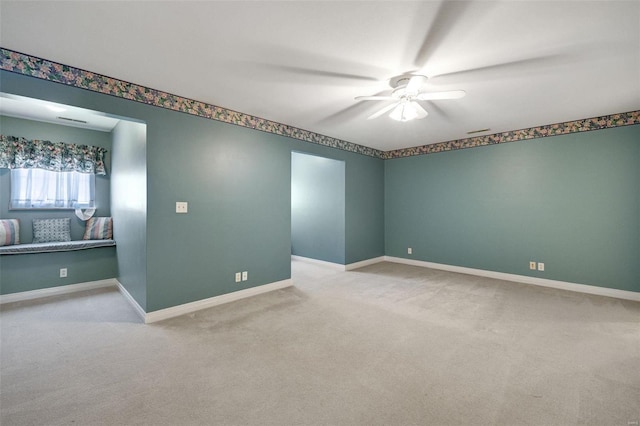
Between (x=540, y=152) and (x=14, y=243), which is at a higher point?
(x=540, y=152)

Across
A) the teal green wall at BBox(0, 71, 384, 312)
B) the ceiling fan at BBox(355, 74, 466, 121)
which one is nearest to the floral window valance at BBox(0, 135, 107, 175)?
the teal green wall at BBox(0, 71, 384, 312)

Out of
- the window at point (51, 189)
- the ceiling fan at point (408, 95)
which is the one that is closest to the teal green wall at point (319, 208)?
the ceiling fan at point (408, 95)

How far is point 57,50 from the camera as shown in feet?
7.22

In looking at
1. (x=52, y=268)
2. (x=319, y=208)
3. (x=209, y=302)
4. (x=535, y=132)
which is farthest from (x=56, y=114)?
(x=535, y=132)

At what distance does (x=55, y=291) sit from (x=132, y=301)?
1.49 meters

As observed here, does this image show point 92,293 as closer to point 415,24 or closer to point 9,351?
point 9,351

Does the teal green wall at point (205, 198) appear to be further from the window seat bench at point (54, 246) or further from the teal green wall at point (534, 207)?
the teal green wall at point (534, 207)

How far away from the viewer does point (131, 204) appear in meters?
3.48

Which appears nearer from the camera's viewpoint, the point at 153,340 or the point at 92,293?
the point at 153,340

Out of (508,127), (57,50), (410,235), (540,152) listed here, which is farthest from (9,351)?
(540,152)

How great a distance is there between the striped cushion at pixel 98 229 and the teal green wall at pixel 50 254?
0.16 metres

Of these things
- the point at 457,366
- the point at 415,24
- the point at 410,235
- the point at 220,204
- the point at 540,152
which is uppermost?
the point at 415,24

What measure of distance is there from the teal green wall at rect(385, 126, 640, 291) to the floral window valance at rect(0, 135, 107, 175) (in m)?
5.65

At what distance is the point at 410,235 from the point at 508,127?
8.50ft
